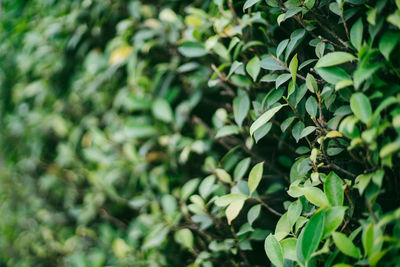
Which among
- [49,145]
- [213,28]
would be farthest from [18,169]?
[213,28]

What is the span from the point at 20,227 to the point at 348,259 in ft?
7.27

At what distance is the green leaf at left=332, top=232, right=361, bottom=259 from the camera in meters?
0.68

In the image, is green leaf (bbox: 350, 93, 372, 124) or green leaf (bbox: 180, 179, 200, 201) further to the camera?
green leaf (bbox: 180, 179, 200, 201)

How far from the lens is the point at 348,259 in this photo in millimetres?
731

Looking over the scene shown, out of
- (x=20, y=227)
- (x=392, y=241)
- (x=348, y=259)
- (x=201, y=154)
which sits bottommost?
(x=20, y=227)

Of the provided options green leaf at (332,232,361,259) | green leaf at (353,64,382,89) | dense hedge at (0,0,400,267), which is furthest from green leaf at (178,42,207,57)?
green leaf at (332,232,361,259)

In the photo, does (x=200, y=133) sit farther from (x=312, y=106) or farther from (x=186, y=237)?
(x=312, y=106)

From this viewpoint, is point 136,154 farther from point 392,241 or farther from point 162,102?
point 392,241

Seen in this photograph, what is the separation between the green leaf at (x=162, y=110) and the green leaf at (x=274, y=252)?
2.54 ft

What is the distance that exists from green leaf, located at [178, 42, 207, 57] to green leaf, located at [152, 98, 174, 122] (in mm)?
307

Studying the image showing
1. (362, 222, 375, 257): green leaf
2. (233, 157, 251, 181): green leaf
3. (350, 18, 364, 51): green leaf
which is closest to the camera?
(362, 222, 375, 257): green leaf

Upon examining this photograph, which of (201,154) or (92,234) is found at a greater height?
(201,154)

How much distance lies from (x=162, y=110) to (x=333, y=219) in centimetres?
92

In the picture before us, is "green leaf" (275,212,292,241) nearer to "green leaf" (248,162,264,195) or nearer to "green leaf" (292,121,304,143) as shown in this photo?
"green leaf" (248,162,264,195)
